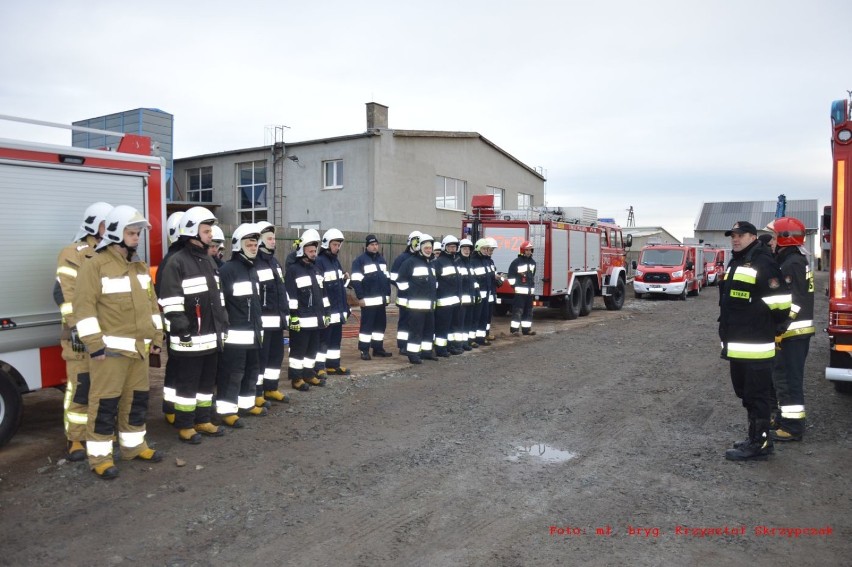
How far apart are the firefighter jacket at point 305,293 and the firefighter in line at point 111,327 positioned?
8.99ft

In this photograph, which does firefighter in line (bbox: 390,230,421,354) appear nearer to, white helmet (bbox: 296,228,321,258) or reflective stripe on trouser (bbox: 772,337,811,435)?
white helmet (bbox: 296,228,321,258)

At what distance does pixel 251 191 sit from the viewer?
1025 inches

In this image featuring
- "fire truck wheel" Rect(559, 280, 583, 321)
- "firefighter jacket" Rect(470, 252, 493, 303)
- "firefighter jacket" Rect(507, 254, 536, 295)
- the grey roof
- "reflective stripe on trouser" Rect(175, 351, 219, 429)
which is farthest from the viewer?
the grey roof

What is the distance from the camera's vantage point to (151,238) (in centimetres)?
649

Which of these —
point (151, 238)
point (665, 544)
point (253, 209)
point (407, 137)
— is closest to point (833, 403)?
point (665, 544)

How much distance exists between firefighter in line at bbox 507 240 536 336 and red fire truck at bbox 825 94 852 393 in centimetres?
700

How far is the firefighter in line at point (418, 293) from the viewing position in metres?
10.1

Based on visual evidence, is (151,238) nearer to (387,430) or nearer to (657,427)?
(387,430)

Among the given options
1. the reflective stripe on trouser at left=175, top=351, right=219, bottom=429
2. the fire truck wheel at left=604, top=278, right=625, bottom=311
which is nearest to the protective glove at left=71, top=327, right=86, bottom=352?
the reflective stripe on trouser at left=175, top=351, right=219, bottom=429

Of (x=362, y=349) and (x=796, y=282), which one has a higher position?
(x=796, y=282)

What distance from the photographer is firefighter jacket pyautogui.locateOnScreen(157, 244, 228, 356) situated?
18.2 feet

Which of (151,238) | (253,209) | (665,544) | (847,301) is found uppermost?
(253,209)

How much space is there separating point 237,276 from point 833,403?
6978 millimetres

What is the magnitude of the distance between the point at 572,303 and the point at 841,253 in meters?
10.3
